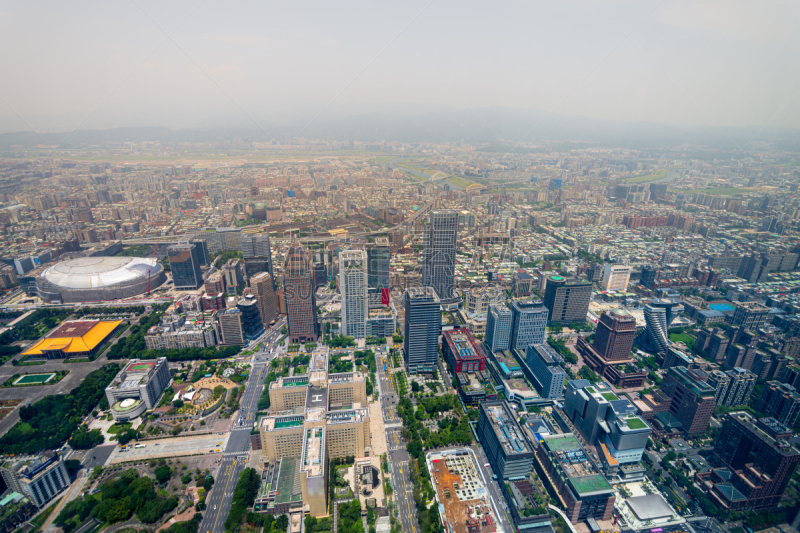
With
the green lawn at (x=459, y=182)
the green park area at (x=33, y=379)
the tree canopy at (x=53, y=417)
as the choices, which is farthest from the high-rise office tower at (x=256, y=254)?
the green lawn at (x=459, y=182)

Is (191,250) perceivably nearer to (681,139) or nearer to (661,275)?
(661,275)

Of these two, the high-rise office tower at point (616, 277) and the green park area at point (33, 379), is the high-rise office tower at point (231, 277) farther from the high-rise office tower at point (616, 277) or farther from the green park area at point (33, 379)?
the high-rise office tower at point (616, 277)

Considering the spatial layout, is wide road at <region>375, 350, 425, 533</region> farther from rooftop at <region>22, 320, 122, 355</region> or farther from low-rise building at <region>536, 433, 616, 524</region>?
rooftop at <region>22, 320, 122, 355</region>

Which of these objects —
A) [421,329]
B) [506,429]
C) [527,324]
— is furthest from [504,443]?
[527,324]

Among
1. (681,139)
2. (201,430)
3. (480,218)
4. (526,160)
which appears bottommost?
(201,430)

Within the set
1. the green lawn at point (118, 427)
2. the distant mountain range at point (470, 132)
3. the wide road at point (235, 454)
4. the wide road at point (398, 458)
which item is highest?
the distant mountain range at point (470, 132)

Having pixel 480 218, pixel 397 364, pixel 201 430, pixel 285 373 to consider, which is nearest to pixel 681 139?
pixel 480 218
